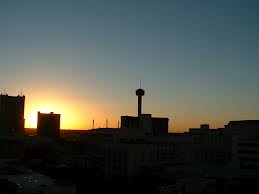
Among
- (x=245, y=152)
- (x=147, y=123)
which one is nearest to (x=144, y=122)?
(x=147, y=123)

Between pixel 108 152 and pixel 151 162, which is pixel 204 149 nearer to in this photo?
pixel 151 162

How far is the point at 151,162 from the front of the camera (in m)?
94.0

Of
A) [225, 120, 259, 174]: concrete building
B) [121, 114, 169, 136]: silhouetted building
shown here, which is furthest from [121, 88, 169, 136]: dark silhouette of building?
[225, 120, 259, 174]: concrete building

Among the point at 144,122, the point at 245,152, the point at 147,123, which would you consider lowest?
the point at 245,152

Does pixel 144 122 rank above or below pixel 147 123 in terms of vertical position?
above

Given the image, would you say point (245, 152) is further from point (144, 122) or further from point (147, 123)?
point (147, 123)

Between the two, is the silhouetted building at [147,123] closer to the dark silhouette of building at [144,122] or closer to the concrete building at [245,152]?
the dark silhouette of building at [144,122]

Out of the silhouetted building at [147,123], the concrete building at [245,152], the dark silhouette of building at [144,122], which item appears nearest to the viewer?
the concrete building at [245,152]

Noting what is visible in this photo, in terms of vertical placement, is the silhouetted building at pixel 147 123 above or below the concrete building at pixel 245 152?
above

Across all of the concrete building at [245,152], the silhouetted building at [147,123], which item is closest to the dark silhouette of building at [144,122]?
the silhouetted building at [147,123]

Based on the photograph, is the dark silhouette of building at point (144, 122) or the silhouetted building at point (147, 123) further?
the dark silhouette of building at point (144, 122)

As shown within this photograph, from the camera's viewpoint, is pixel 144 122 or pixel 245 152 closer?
pixel 245 152

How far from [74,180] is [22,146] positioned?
73.9 m

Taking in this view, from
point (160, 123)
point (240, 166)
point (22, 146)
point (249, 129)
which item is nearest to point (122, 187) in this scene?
point (240, 166)
